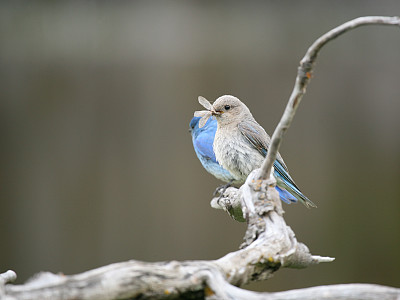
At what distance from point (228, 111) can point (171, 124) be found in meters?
1.33

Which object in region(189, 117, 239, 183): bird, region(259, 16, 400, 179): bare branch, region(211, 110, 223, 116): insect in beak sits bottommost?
region(189, 117, 239, 183): bird

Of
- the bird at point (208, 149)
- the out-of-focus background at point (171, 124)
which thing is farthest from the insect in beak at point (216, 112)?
the out-of-focus background at point (171, 124)

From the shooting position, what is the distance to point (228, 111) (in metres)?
2.44

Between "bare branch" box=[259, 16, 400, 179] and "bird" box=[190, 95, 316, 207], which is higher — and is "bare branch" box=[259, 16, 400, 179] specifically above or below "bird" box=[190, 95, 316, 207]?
above

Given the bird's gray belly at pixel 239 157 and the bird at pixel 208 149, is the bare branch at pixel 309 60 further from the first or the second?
the bird at pixel 208 149

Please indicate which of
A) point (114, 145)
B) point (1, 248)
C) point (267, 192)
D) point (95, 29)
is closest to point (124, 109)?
point (114, 145)

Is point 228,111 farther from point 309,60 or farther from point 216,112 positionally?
point 309,60

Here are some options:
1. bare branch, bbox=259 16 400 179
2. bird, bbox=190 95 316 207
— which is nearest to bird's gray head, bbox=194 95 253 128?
bird, bbox=190 95 316 207

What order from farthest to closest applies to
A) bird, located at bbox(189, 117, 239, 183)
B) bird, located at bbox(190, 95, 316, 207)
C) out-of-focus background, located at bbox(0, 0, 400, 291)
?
out-of-focus background, located at bbox(0, 0, 400, 291) → bird, located at bbox(189, 117, 239, 183) → bird, located at bbox(190, 95, 316, 207)

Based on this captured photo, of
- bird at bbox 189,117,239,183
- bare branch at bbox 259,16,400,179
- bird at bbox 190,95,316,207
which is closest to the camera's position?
bare branch at bbox 259,16,400,179

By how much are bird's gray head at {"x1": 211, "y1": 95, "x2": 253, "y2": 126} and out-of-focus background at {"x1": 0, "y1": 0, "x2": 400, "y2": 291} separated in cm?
118

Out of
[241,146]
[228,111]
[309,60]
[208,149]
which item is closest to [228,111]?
[228,111]

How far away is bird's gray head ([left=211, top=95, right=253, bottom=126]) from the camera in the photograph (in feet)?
7.96

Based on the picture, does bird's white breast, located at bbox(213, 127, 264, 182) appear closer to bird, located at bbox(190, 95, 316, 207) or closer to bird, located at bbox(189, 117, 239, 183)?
bird, located at bbox(190, 95, 316, 207)
